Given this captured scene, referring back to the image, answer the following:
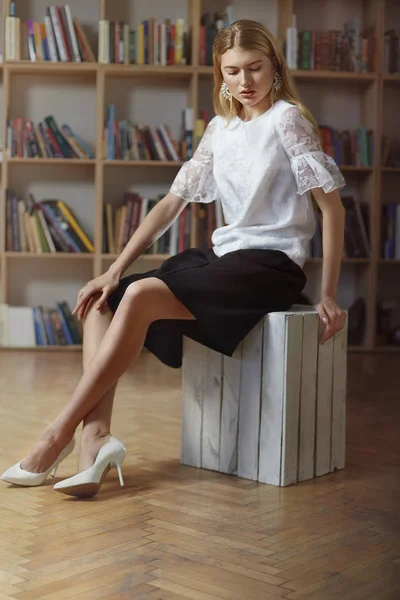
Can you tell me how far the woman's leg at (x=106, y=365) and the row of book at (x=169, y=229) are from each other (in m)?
2.85

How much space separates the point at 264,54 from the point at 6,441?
4.31 ft

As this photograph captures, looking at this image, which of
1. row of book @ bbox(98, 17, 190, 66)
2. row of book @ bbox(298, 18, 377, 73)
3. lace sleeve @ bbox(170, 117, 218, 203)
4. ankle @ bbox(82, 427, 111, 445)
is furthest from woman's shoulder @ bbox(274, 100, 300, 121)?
row of book @ bbox(298, 18, 377, 73)

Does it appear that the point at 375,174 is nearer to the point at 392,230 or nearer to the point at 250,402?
the point at 392,230

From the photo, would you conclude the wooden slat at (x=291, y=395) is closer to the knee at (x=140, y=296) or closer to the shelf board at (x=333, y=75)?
the knee at (x=140, y=296)

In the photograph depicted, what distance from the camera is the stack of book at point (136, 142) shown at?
196 inches

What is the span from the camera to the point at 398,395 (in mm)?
3691

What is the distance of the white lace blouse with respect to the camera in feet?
7.38

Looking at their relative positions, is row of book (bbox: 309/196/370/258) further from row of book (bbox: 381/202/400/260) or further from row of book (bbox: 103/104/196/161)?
row of book (bbox: 103/104/196/161)

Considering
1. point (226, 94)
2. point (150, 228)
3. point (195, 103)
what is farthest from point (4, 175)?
point (226, 94)

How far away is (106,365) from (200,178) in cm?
66

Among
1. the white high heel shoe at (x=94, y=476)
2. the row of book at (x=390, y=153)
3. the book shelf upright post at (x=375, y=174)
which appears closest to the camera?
the white high heel shoe at (x=94, y=476)

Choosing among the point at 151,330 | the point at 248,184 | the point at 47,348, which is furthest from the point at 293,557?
the point at 47,348

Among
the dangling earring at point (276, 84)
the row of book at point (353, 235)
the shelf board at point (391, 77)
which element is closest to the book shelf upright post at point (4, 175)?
the row of book at point (353, 235)

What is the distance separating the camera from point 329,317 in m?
2.24
